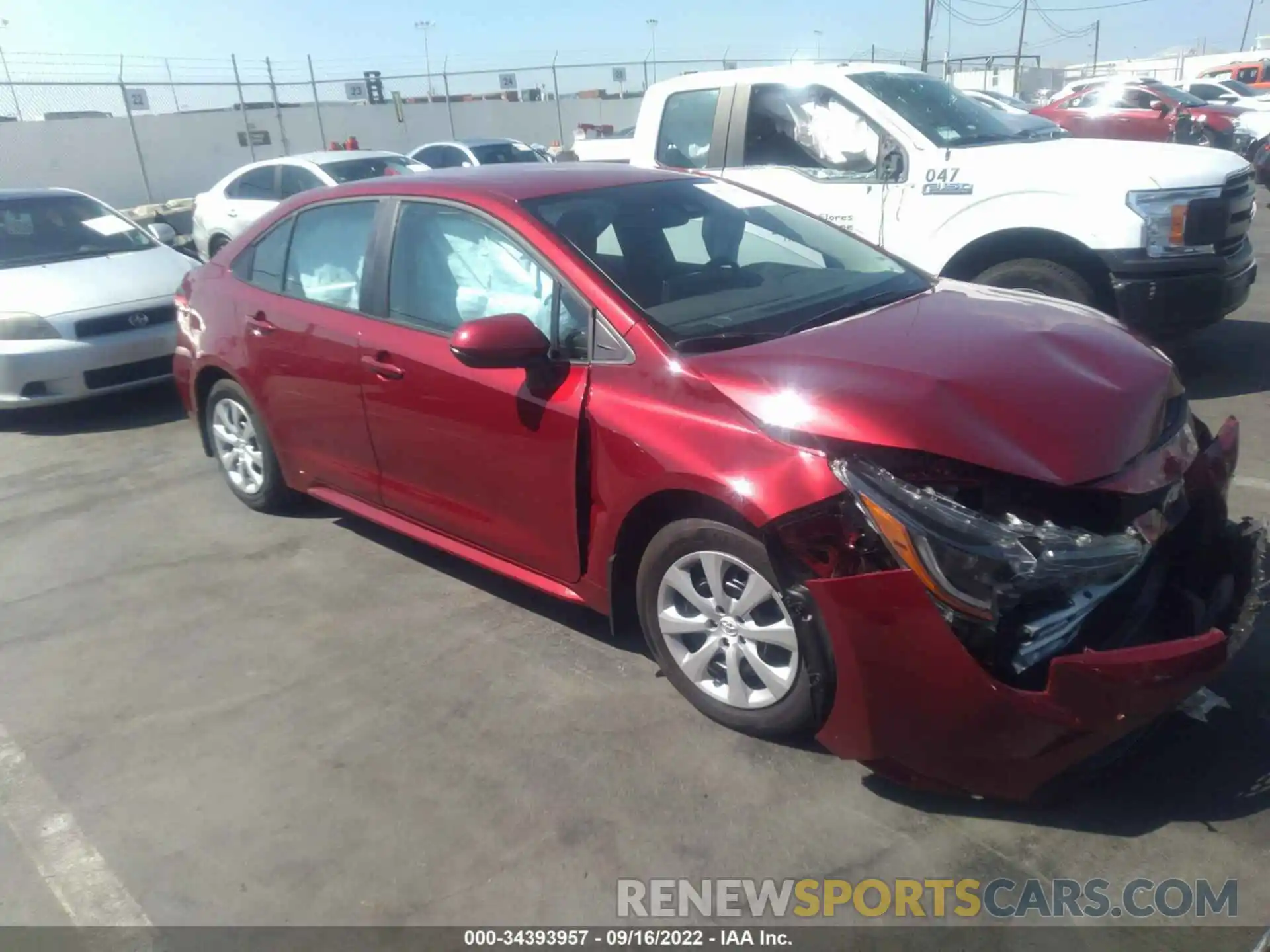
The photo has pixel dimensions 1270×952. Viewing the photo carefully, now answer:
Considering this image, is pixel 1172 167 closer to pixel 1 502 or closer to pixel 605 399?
pixel 605 399

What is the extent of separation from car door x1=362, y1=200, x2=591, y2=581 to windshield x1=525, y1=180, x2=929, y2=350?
0.25 meters

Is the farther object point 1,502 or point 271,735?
point 1,502

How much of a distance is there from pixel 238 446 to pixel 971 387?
12.4 ft

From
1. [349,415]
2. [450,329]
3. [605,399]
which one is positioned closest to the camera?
[605,399]

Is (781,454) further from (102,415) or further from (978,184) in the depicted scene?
(102,415)

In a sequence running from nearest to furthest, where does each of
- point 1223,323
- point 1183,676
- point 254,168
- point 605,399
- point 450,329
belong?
point 1183,676, point 605,399, point 450,329, point 1223,323, point 254,168

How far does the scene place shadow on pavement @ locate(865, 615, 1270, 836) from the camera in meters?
2.76

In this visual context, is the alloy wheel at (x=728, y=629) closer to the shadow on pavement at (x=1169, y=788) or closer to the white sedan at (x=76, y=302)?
the shadow on pavement at (x=1169, y=788)

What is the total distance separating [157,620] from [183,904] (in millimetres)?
1866

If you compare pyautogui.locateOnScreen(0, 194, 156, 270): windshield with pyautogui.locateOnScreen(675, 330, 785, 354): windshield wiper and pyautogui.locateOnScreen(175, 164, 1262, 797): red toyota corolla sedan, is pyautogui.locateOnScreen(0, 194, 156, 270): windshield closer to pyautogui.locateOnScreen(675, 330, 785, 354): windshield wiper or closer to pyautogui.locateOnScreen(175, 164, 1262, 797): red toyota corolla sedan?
pyautogui.locateOnScreen(175, 164, 1262, 797): red toyota corolla sedan

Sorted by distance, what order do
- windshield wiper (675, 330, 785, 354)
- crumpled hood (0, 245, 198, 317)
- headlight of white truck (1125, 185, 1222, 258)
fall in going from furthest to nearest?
1. crumpled hood (0, 245, 198, 317)
2. headlight of white truck (1125, 185, 1222, 258)
3. windshield wiper (675, 330, 785, 354)

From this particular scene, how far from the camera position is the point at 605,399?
3297 mm

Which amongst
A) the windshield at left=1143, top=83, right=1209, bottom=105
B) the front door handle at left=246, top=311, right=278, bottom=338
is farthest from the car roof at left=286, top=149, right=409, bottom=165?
the windshield at left=1143, top=83, right=1209, bottom=105

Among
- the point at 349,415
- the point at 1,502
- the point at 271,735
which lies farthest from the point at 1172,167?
the point at 1,502
